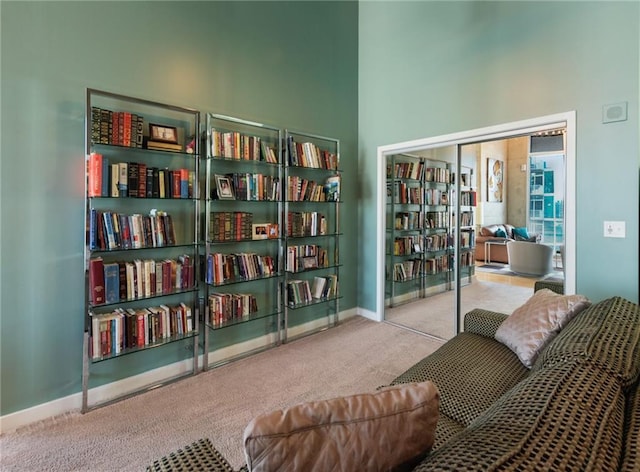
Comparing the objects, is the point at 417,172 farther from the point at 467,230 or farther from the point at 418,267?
the point at 418,267

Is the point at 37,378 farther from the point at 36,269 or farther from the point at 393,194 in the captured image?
the point at 393,194

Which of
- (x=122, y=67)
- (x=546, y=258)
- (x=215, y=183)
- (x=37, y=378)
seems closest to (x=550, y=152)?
(x=546, y=258)

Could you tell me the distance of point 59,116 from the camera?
230 centimetres

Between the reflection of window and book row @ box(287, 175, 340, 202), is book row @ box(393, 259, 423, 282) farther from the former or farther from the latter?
the reflection of window

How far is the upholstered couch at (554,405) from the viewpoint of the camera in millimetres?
695

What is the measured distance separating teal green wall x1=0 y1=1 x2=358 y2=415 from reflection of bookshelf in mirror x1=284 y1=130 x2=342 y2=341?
0.96 metres

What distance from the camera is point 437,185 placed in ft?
13.1

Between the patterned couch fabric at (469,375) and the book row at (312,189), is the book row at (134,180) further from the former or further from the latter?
the patterned couch fabric at (469,375)

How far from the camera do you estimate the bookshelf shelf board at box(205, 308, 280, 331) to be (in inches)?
117

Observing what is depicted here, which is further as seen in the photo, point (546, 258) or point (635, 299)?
point (546, 258)

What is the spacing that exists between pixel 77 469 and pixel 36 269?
1223mm

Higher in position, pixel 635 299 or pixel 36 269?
pixel 36 269

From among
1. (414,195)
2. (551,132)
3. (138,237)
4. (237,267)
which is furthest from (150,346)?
(551,132)

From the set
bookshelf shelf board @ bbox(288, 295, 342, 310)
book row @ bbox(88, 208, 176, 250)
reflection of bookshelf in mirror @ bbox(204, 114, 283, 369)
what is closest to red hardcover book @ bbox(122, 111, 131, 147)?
book row @ bbox(88, 208, 176, 250)
